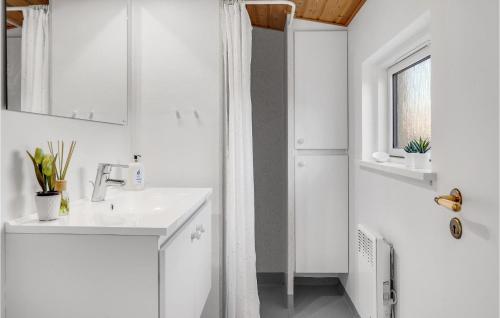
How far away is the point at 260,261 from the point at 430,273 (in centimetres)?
191

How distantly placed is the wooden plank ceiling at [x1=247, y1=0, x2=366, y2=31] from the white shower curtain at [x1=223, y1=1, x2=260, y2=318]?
1.40ft

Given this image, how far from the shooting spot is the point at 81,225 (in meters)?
1.11

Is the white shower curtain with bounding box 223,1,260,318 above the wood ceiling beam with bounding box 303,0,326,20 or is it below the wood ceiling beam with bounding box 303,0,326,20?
below

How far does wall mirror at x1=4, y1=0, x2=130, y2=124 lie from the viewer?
1210mm

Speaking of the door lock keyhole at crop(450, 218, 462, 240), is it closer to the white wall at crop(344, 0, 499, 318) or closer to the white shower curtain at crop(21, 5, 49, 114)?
the white wall at crop(344, 0, 499, 318)

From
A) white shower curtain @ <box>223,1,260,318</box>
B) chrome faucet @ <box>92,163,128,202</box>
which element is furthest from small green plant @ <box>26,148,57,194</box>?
white shower curtain @ <box>223,1,260,318</box>

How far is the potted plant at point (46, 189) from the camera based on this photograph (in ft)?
3.79

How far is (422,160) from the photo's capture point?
1553 millimetres

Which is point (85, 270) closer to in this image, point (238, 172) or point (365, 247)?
point (238, 172)

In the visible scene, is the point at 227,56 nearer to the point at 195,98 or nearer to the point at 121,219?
the point at 195,98

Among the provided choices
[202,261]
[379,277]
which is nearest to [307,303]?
[379,277]

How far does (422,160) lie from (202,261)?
113 cm

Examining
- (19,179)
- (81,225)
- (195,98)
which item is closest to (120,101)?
(195,98)

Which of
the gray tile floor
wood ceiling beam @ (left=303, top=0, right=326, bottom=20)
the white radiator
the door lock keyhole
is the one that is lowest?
the gray tile floor
